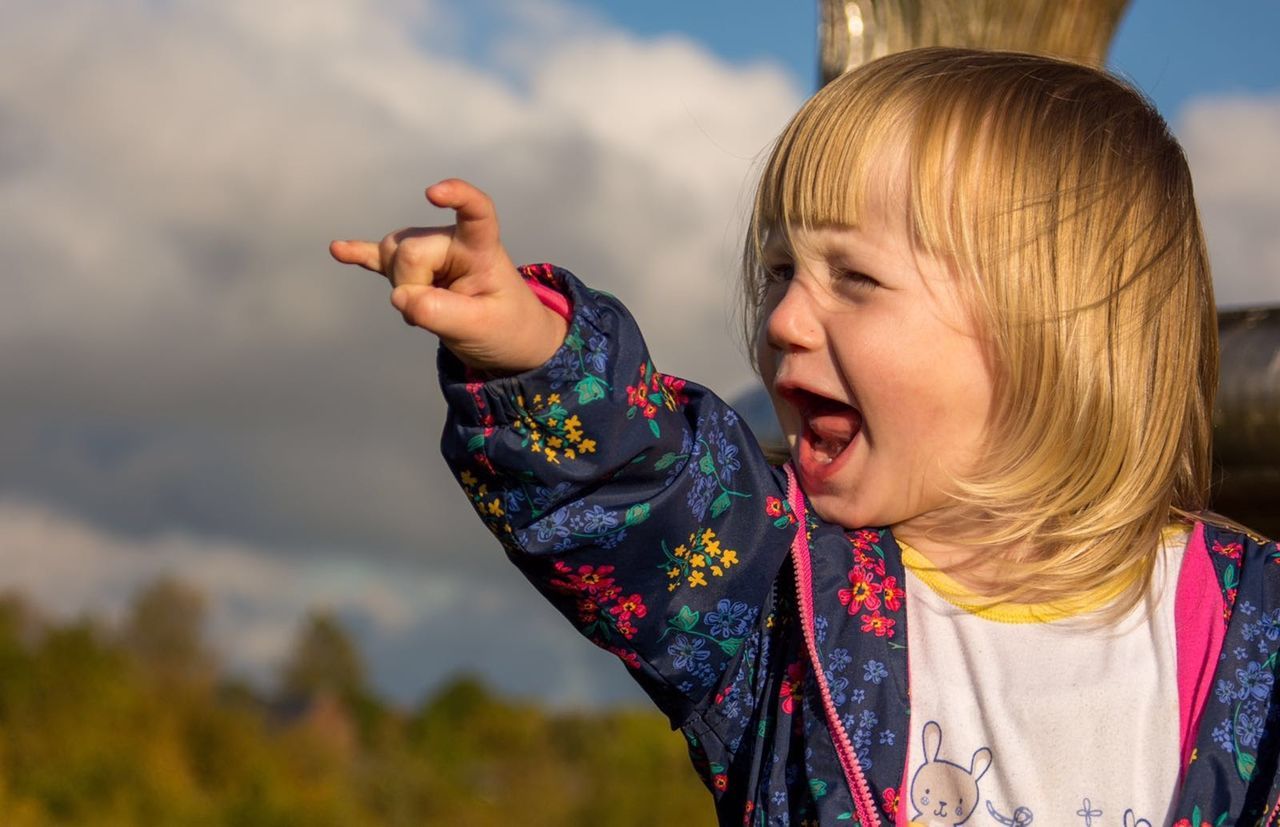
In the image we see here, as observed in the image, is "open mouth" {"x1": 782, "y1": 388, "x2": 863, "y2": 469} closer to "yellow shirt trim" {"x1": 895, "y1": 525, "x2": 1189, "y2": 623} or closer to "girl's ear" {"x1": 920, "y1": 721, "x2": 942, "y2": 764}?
"yellow shirt trim" {"x1": 895, "y1": 525, "x2": 1189, "y2": 623}

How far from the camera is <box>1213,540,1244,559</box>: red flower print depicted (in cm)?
155

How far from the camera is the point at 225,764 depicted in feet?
40.0

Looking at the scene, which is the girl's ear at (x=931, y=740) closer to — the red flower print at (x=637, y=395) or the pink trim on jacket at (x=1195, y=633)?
the pink trim on jacket at (x=1195, y=633)

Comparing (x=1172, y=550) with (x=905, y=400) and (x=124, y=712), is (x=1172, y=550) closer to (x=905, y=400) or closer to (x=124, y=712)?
(x=905, y=400)

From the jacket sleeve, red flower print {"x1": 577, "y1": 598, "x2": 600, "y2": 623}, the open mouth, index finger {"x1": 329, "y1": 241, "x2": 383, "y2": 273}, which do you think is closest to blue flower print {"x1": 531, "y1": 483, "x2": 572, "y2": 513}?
the jacket sleeve

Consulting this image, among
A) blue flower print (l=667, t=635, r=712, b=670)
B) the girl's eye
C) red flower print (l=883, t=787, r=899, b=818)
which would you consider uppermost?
the girl's eye

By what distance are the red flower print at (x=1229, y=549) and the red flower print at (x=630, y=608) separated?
0.59m

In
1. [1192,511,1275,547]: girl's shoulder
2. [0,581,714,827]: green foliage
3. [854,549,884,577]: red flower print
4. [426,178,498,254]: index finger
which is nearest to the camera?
[426,178,498,254]: index finger

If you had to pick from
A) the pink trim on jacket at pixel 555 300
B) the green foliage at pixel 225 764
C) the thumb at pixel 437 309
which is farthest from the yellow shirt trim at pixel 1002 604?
the green foliage at pixel 225 764

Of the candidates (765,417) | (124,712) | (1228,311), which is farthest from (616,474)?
(124,712)

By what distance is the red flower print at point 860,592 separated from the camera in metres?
1.44

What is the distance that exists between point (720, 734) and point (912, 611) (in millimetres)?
207

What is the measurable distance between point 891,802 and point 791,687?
129 mm

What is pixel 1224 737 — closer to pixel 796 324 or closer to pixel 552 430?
pixel 796 324
